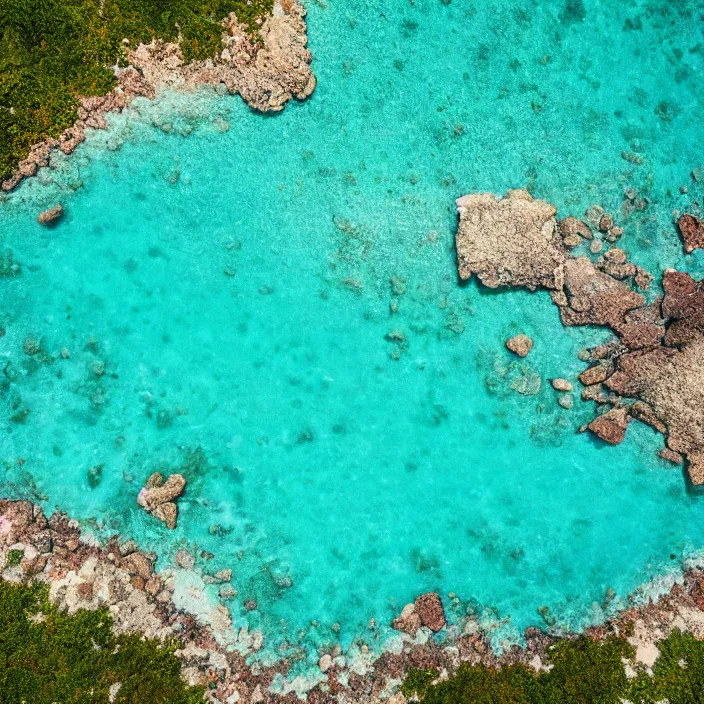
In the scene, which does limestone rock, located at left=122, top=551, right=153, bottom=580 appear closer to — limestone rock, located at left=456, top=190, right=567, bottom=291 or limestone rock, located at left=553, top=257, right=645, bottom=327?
limestone rock, located at left=456, top=190, right=567, bottom=291

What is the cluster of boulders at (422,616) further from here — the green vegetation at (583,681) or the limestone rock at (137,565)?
the limestone rock at (137,565)

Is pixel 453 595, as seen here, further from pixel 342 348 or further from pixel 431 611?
pixel 342 348

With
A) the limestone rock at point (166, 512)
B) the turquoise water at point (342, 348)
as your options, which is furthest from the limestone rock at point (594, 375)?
the limestone rock at point (166, 512)

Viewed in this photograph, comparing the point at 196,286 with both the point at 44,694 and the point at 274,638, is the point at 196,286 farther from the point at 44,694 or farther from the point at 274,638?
the point at 44,694

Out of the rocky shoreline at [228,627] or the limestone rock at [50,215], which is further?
the limestone rock at [50,215]

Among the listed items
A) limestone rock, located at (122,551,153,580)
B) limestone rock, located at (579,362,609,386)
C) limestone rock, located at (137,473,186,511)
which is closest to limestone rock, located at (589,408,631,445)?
limestone rock, located at (579,362,609,386)
